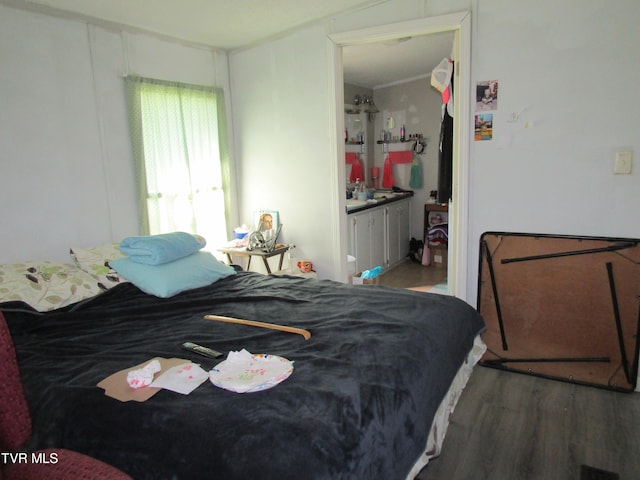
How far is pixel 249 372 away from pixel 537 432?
5.31 ft

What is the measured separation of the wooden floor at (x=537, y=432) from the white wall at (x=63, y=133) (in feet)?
8.53

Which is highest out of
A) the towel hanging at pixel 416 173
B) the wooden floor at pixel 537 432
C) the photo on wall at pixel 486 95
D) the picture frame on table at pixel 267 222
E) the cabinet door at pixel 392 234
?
the photo on wall at pixel 486 95

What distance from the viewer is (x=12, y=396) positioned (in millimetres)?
1259

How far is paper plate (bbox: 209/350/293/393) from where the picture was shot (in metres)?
1.47

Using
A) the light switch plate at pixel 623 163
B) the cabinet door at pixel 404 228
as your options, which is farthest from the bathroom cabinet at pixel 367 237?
the light switch plate at pixel 623 163

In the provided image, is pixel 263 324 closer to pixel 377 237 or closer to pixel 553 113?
pixel 553 113

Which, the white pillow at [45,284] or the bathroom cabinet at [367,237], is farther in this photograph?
the bathroom cabinet at [367,237]

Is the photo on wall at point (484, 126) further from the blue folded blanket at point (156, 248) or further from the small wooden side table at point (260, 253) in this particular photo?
the blue folded blanket at point (156, 248)

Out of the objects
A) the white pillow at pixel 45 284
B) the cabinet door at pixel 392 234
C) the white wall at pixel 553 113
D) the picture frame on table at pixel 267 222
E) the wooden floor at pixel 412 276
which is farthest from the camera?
the cabinet door at pixel 392 234

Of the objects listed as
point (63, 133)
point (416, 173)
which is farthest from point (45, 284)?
point (416, 173)

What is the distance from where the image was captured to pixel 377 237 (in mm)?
4969

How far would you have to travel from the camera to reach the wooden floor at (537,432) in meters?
1.97

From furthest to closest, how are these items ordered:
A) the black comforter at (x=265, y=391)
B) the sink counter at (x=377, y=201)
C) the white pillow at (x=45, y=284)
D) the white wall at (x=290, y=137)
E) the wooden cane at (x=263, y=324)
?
the sink counter at (x=377, y=201) < the white wall at (x=290, y=137) < the white pillow at (x=45, y=284) < the wooden cane at (x=263, y=324) < the black comforter at (x=265, y=391)

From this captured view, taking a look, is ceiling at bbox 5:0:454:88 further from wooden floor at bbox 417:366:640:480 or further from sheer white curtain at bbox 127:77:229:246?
wooden floor at bbox 417:366:640:480
